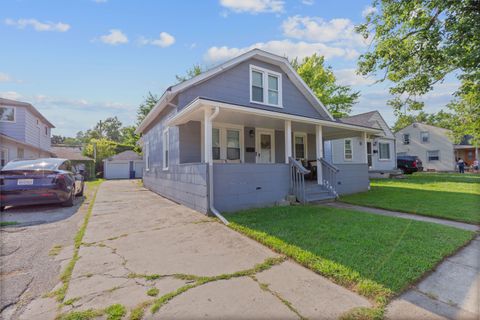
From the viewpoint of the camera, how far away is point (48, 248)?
3768 millimetres

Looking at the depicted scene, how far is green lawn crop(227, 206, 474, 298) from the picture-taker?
105 inches

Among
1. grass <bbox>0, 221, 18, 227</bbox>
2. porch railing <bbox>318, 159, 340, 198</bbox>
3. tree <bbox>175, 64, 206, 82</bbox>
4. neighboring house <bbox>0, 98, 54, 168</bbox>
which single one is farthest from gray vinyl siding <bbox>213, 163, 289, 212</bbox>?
tree <bbox>175, 64, 206, 82</bbox>

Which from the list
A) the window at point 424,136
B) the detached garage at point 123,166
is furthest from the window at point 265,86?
the window at point 424,136

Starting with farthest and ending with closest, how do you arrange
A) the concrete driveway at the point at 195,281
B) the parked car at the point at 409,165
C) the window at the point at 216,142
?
the parked car at the point at 409,165 < the window at the point at 216,142 < the concrete driveway at the point at 195,281

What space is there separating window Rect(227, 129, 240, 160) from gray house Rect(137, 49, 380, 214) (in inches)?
1.6

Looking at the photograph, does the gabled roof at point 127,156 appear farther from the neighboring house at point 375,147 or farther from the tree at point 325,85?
the neighboring house at point 375,147

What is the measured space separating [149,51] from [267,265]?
10.0 meters

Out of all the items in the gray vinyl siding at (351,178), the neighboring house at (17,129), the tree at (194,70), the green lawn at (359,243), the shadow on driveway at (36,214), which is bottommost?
the green lawn at (359,243)

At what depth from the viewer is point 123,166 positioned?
27797 mm

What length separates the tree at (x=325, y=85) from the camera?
1888 cm

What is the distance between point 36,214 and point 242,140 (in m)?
6.88

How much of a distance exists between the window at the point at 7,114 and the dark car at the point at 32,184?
12.0 meters

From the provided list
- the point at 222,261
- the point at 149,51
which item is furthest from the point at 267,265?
the point at 149,51

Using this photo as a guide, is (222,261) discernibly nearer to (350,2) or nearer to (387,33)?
(350,2)
